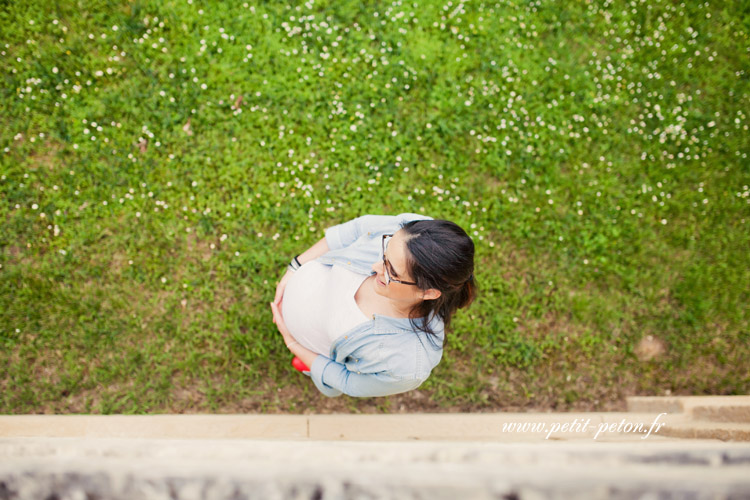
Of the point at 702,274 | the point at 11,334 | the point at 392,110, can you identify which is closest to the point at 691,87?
the point at 702,274

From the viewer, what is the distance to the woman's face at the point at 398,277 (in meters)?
2.25

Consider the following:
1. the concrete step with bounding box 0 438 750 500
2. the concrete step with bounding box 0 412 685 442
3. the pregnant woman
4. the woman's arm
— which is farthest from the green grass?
the concrete step with bounding box 0 438 750 500

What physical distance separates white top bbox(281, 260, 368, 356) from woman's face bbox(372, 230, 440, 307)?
10.3 inches

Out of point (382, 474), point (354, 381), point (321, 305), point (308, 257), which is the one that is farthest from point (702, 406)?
point (382, 474)

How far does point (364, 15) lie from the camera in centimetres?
463

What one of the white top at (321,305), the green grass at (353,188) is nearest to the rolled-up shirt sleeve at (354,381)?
the white top at (321,305)

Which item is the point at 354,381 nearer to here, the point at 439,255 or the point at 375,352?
the point at 375,352

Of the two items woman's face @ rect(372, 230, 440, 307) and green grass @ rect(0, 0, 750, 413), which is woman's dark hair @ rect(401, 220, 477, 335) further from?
green grass @ rect(0, 0, 750, 413)

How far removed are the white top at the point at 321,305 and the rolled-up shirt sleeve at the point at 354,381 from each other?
12cm

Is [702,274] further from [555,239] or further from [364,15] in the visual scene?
[364,15]

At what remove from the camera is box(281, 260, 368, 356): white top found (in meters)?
2.54

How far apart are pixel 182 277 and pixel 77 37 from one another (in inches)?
105

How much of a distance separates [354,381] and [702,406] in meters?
3.12

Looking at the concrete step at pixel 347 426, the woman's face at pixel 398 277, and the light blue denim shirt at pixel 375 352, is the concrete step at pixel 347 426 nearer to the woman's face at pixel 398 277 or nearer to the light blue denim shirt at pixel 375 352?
the light blue denim shirt at pixel 375 352
